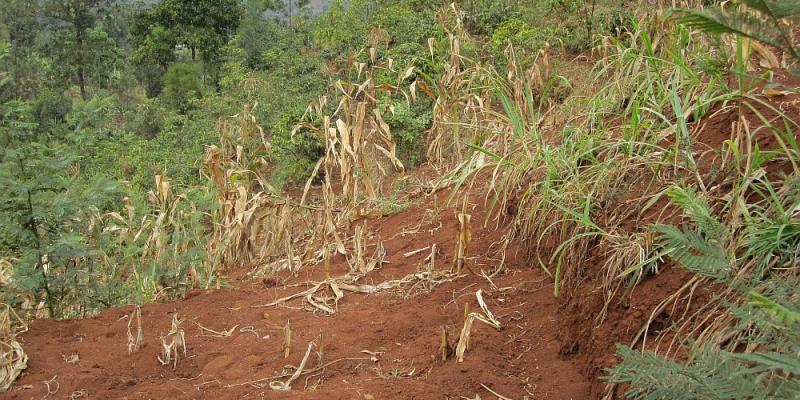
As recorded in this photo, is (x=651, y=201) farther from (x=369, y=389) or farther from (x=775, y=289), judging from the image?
(x=369, y=389)

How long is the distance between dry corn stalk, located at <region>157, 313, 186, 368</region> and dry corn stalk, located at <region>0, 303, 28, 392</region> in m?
0.51

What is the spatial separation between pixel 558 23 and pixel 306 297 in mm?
6981

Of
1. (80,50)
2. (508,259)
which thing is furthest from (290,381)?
(80,50)

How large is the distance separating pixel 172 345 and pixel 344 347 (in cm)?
65

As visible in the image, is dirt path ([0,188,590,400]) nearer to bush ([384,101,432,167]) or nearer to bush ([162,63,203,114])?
bush ([384,101,432,167])

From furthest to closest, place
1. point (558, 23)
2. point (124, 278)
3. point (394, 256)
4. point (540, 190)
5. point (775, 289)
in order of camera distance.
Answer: point (558, 23) → point (124, 278) → point (394, 256) → point (540, 190) → point (775, 289)

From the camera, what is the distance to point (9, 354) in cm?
274

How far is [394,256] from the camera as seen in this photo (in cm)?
347

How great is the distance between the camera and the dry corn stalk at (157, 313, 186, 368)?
8.87 ft

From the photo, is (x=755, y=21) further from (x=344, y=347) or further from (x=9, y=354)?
(x=9, y=354)

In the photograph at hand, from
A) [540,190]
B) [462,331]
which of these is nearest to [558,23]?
[540,190]

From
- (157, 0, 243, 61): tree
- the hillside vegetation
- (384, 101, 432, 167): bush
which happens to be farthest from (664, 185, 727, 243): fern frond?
(157, 0, 243, 61): tree

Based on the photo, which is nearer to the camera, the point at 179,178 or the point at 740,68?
the point at 740,68

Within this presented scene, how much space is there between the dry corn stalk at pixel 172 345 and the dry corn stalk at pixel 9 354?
1.67 feet
